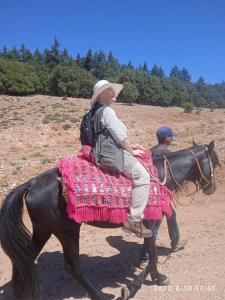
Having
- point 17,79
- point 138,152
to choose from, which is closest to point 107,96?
point 138,152

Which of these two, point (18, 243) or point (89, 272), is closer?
point (18, 243)

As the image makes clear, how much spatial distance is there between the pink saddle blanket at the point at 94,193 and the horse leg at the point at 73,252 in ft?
1.06

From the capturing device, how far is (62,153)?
1516cm

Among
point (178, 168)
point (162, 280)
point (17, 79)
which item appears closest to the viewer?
point (162, 280)

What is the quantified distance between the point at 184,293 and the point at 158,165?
1.73 m

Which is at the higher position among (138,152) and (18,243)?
(138,152)

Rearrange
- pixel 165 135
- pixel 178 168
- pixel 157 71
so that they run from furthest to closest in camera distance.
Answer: pixel 157 71 < pixel 165 135 < pixel 178 168

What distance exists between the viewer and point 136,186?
4531mm

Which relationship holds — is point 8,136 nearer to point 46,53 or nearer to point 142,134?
point 142,134

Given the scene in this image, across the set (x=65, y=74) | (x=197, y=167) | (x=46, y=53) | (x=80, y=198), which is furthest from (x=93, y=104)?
(x=46, y=53)

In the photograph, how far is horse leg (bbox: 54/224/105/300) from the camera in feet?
14.6

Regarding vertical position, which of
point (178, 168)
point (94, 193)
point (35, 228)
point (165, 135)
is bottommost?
point (35, 228)

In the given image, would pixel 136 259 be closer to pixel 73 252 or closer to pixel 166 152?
pixel 73 252

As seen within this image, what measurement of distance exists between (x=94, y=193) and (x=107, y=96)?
1.19 m
